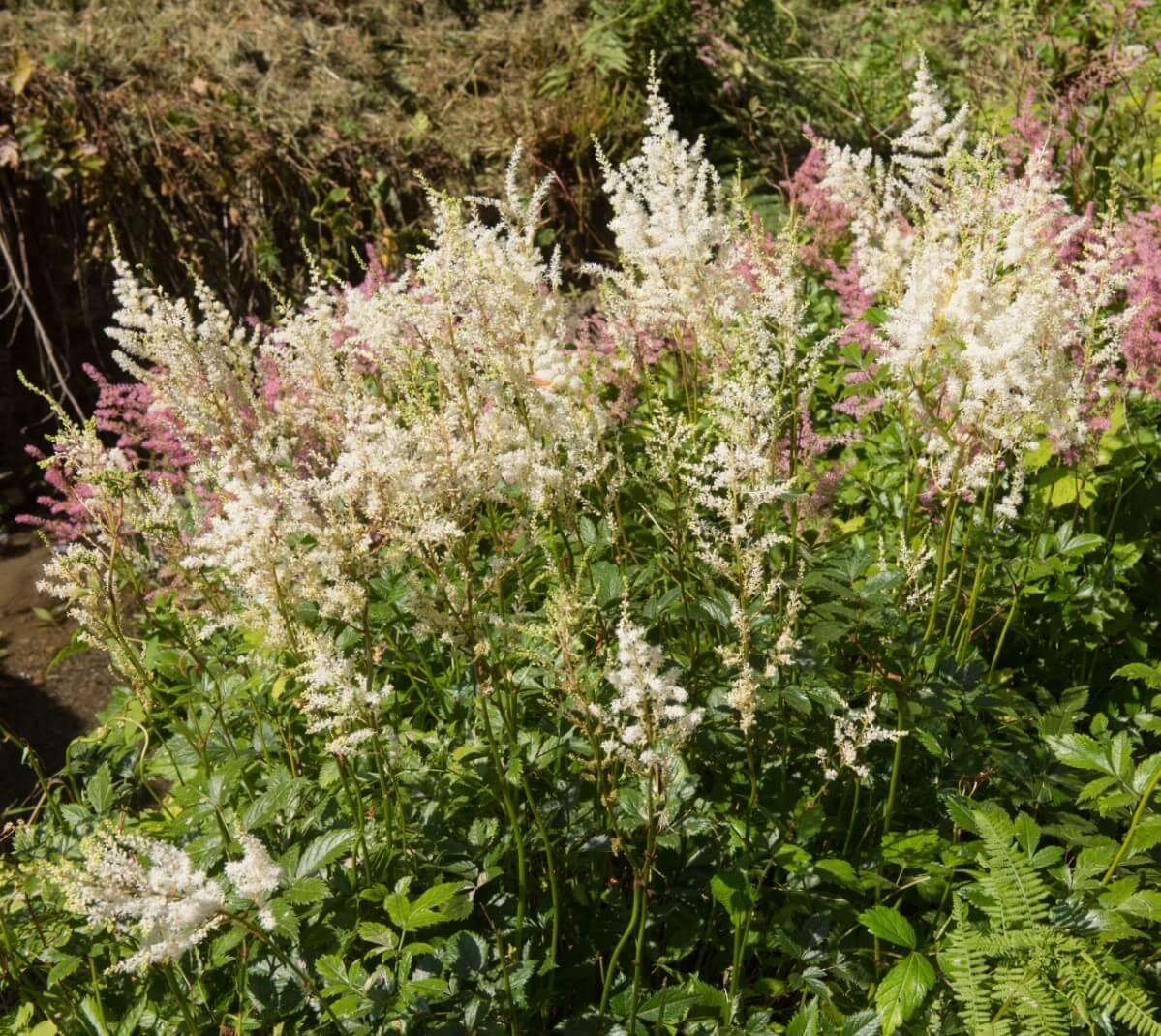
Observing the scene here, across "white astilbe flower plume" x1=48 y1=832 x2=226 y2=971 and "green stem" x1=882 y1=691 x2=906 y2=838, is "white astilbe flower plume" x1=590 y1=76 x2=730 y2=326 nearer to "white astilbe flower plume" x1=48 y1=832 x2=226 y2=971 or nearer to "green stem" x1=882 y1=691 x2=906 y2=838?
"green stem" x1=882 y1=691 x2=906 y2=838

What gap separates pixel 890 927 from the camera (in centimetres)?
174

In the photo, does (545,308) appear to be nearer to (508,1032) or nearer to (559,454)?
(559,454)

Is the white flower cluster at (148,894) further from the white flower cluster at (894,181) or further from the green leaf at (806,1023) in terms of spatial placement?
the white flower cluster at (894,181)

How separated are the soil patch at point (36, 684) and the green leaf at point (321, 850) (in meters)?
2.46

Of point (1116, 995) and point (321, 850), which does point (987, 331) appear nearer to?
point (1116, 995)

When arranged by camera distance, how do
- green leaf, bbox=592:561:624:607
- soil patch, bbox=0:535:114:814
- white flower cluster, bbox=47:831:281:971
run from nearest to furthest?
white flower cluster, bbox=47:831:281:971 < green leaf, bbox=592:561:624:607 < soil patch, bbox=0:535:114:814

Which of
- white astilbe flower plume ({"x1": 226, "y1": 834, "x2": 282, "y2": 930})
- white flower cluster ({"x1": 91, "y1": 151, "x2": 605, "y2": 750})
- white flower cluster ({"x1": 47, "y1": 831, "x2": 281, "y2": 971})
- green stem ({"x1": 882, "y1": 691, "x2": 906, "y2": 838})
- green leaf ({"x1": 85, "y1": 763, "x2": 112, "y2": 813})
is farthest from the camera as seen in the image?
green leaf ({"x1": 85, "y1": 763, "x2": 112, "y2": 813})

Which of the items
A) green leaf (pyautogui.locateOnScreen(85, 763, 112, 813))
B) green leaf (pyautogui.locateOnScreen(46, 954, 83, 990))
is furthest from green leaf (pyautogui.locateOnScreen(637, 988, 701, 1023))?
green leaf (pyautogui.locateOnScreen(85, 763, 112, 813))

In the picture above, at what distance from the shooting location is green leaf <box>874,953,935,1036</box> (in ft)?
5.46

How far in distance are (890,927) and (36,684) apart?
4.23 m

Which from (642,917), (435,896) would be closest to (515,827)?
(435,896)

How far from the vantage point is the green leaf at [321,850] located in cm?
181

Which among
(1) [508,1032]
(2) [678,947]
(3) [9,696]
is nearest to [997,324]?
(2) [678,947]

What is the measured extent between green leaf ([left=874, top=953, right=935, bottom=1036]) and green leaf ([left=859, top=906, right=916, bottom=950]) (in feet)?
0.10
